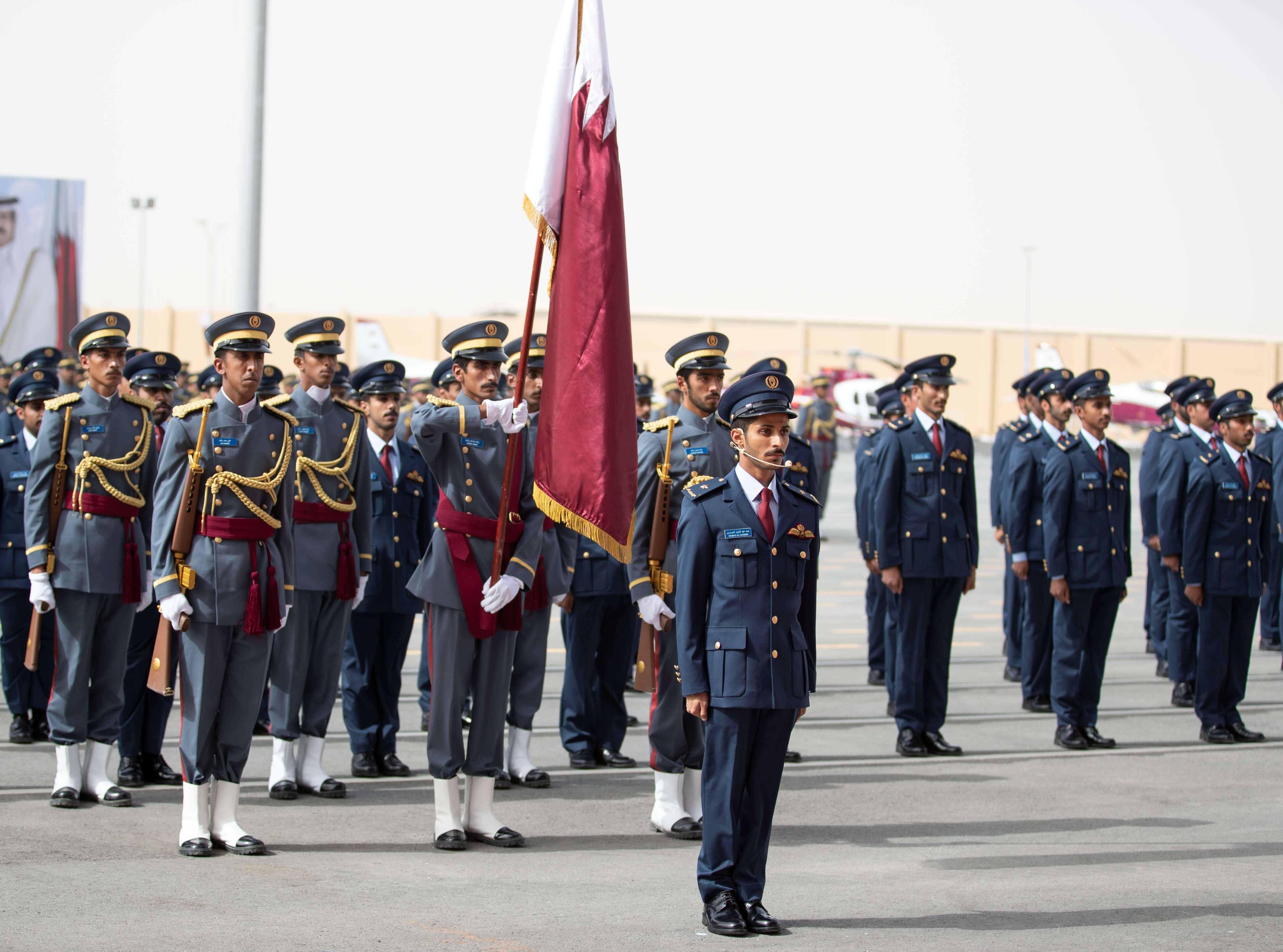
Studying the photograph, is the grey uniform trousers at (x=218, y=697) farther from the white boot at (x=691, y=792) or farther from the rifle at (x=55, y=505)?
the white boot at (x=691, y=792)

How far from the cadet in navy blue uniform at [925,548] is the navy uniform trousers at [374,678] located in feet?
9.92

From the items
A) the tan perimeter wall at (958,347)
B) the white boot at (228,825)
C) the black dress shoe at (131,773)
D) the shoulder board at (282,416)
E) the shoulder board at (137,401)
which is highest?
the tan perimeter wall at (958,347)

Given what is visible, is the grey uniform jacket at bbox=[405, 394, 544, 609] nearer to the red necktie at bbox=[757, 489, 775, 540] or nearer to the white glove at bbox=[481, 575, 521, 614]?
the white glove at bbox=[481, 575, 521, 614]

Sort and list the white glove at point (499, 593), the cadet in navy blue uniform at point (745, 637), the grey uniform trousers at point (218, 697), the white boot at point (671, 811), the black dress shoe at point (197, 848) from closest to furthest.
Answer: the cadet in navy blue uniform at point (745, 637) < the black dress shoe at point (197, 848) < the grey uniform trousers at point (218, 697) < the white glove at point (499, 593) < the white boot at point (671, 811)

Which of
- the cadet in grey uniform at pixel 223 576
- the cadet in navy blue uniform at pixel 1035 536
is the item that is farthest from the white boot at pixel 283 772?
the cadet in navy blue uniform at pixel 1035 536

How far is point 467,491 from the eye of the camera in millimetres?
6840

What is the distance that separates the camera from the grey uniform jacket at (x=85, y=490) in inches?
292

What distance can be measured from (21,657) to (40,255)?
18962 mm

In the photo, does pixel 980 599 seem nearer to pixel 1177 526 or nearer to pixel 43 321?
pixel 1177 526

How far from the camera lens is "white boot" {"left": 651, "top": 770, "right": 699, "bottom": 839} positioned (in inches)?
277

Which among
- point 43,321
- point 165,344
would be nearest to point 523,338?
point 43,321

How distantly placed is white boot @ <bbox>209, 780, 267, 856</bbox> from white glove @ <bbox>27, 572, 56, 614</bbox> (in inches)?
→ 59.1

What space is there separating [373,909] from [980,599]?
13220mm

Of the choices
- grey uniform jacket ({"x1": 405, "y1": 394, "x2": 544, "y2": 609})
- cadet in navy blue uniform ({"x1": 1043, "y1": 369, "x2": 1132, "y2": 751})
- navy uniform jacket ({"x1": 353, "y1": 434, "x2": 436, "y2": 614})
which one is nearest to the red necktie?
grey uniform jacket ({"x1": 405, "y1": 394, "x2": 544, "y2": 609})
